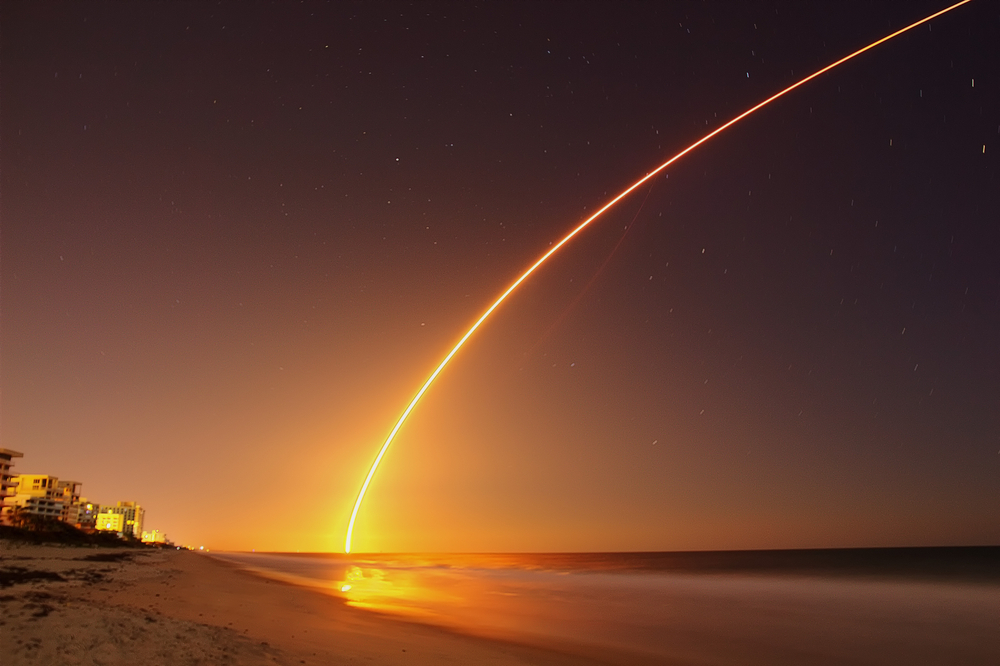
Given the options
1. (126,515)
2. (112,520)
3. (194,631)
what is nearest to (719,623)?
(194,631)

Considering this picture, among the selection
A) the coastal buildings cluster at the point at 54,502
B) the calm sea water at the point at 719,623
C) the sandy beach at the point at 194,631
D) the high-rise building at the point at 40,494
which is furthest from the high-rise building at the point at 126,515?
the sandy beach at the point at 194,631

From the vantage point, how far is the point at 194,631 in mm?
8781

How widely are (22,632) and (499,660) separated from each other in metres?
A: 6.72

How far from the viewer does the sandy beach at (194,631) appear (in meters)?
7.02

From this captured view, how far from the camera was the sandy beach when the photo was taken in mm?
7016

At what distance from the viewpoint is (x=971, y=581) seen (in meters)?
48.0

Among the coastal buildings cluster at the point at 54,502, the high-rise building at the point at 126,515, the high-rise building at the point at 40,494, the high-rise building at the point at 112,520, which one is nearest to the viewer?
the coastal buildings cluster at the point at 54,502

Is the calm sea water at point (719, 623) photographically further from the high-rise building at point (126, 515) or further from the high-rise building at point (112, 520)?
the high-rise building at point (112, 520)

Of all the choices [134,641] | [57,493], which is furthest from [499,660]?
[57,493]

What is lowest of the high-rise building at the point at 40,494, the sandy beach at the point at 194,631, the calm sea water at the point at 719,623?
the calm sea water at the point at 719,623

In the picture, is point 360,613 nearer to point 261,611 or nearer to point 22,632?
point 261,611

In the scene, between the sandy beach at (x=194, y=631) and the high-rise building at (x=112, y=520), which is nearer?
the sandy beach at (x=194, y=631)

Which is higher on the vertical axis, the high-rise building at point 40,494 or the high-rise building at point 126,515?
the high-rise building at point 40,494

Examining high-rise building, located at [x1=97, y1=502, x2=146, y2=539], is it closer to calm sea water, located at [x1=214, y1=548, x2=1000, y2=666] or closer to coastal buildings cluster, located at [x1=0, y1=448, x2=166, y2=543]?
coastal buildings cluster, located at [x1=0, y1=448, x2=166, y2=543]
